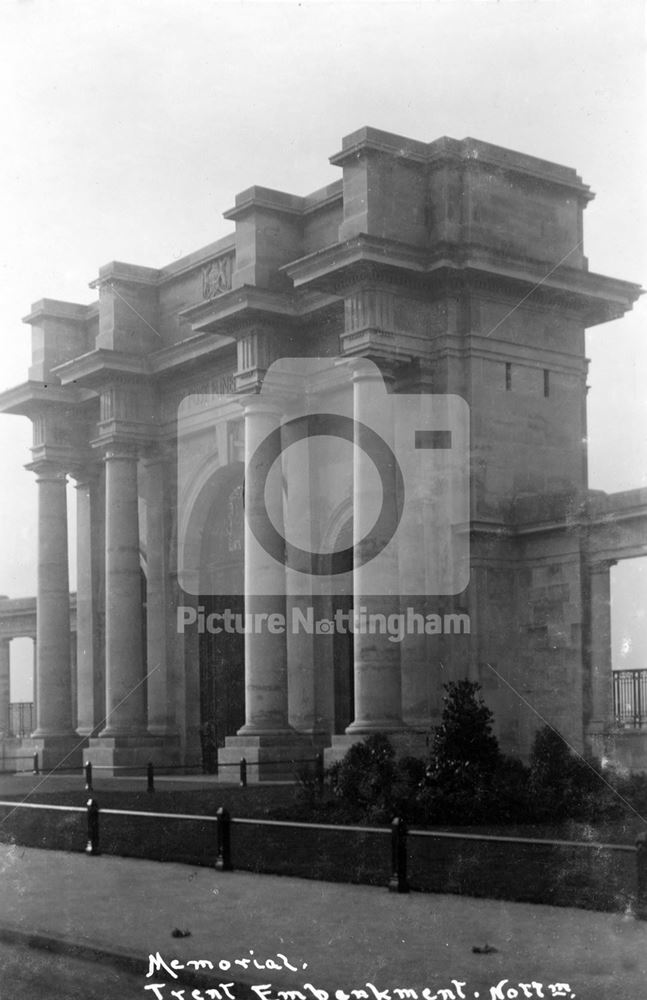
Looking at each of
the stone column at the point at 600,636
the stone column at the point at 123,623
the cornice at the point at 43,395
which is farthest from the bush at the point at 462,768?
the cornice at the point at 43,395

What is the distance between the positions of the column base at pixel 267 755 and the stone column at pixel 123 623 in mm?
5399

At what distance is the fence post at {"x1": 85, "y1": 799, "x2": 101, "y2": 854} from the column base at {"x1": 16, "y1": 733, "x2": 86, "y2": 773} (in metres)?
20.0

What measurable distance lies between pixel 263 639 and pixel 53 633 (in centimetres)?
1046

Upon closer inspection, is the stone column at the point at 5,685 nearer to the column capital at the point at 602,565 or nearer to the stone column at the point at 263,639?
the stone column at the point at 263,639

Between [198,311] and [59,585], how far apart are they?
11.0 m

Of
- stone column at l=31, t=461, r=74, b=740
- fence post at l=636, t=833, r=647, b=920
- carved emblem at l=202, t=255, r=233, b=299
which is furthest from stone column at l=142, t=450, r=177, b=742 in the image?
fence post at l=636, t=833, r=647, b=920

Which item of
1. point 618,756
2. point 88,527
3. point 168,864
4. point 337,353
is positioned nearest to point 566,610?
point 618,756

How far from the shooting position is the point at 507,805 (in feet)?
59.7

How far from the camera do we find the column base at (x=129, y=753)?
32.9 metres

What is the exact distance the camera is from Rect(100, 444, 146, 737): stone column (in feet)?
110

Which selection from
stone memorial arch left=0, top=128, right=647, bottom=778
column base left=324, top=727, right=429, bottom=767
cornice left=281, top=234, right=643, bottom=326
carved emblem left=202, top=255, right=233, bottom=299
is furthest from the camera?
carved emblem left=202, top=255, right=233, bottom=299

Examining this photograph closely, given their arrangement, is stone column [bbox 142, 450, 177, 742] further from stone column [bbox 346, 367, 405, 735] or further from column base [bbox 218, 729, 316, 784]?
stone column [bbox 346, 367, 405, 735]

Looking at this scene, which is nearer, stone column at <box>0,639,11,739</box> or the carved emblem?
the carved emblem

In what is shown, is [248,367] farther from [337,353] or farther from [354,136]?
[354,136]
